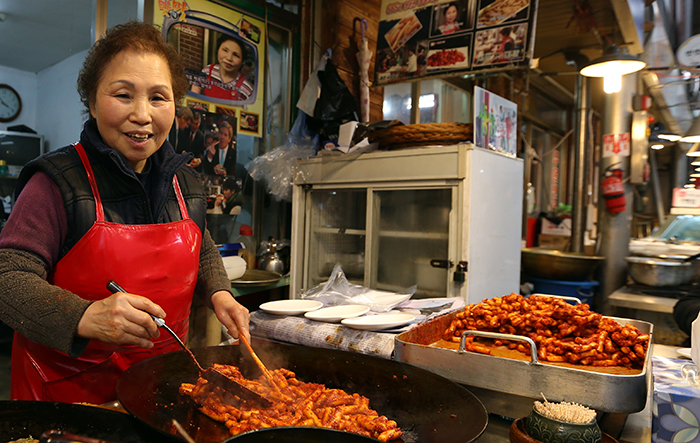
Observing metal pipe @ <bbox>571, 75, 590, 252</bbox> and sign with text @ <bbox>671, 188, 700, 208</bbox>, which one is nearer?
sign with text @ <bbox>671, 188, 700, 208</bbox>

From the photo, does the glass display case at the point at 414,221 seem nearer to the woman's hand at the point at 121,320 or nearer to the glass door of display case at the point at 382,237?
the glass door of display case at the point at 382,237

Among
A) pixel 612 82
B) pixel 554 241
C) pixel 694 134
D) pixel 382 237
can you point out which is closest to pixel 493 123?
pixel 382 237

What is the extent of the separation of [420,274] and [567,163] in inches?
344

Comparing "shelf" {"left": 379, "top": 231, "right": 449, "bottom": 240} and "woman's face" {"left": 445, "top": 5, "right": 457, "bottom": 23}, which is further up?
"woman's face" {"left": 445, "top": 5, "right": 457, "bottom": 23}

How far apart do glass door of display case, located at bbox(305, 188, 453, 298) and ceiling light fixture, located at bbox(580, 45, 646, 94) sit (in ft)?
6.49

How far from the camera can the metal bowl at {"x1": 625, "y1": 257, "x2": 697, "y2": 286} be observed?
4.00 meters

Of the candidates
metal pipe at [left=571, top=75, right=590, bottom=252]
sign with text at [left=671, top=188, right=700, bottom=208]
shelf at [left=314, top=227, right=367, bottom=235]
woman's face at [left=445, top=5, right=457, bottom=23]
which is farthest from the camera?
metal pipe at [left=571, top=75, right=590, bottom=252]

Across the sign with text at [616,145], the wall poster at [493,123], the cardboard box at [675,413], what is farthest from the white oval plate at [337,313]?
the sign with text at [616,145]

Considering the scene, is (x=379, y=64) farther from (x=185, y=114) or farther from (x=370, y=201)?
(x=185, y=114)

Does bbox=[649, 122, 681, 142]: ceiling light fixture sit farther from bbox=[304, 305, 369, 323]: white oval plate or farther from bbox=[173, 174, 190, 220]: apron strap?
bbox=[173, 174, 190, 220]: apron strap

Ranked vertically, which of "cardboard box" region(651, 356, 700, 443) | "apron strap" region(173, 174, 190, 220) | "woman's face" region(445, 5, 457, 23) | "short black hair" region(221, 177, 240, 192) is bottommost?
"cardboard box" region(651, 356, 700, 443)

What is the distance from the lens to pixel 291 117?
4.25 meters

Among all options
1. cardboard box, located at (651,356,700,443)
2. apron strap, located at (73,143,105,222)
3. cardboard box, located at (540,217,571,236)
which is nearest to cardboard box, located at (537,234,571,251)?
cardboard box, located at (540,217,571,236)

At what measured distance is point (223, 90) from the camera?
3.70m
